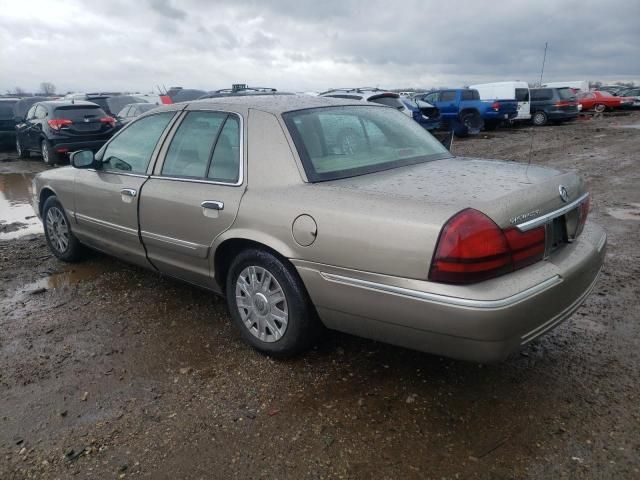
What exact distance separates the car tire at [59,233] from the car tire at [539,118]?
853 inches

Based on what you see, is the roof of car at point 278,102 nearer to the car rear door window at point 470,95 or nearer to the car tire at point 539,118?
the car rear door window at point 470,95

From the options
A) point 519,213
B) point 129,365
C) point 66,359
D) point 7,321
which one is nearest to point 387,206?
point 519,213

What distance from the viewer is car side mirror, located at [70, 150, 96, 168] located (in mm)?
4309

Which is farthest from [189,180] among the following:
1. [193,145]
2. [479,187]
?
[479,187]

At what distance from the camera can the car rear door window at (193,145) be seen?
3.48 m

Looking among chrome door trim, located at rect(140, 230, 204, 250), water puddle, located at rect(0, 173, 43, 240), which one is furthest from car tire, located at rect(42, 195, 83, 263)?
chrome door trim, located at rect(140, 230, 204, 250)

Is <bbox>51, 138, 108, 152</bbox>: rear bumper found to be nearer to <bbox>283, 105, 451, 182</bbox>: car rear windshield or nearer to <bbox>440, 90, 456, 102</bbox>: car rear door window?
<bbox>283, 105, 451, 182</bbox>: car rear windshield

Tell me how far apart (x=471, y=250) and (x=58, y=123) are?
12.1 m

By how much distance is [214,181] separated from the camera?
131 inches

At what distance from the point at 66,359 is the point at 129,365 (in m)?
0.46

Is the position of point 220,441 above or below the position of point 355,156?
below

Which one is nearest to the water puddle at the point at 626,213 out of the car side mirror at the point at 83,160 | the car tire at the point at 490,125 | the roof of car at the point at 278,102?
the roof of car at the point at 278,102

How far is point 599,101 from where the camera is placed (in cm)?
2972

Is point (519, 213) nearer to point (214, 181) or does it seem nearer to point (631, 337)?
point (631, 337)
